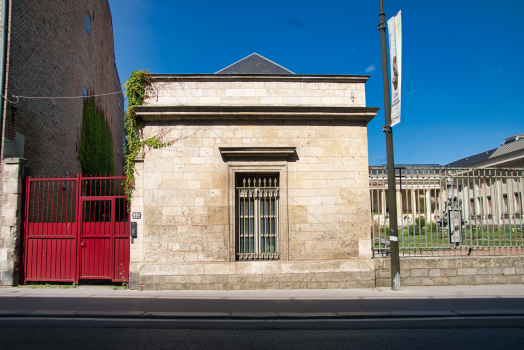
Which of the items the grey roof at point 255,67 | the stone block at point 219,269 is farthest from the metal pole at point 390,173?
the stone block at point 219,269

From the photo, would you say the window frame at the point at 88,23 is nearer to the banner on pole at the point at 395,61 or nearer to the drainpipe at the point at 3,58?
the drainpipe at the point at 3,58

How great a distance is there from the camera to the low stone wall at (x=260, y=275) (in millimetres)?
7820

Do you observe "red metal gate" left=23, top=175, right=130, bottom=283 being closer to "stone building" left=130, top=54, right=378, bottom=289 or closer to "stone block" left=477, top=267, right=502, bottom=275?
"stone building" left=130, top=54, right=378, bottom=289

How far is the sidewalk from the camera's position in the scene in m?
5.99

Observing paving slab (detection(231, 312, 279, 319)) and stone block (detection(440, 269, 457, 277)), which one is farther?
stone block (detection(440, 269, 457, 277))

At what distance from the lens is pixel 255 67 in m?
10.5

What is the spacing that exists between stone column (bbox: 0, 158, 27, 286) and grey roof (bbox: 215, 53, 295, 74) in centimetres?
635

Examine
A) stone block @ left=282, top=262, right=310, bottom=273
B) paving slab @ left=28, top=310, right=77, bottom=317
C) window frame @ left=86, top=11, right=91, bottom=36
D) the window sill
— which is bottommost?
paving slab @ left=28, top=310, right=77, bottom=317

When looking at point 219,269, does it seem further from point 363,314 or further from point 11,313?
point 11,313

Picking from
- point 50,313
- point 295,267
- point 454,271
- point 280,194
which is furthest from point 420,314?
point 50,313

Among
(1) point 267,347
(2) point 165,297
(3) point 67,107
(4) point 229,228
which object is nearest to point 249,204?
(4) point 229,228

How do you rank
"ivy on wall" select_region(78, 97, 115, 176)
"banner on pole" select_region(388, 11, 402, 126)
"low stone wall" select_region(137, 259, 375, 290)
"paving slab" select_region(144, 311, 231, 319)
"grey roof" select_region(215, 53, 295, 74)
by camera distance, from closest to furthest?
"paving slab" select_region(144, 311, 231, 319), "banner on pole" select_region(388, 11, 402, 126), "low stone wall" select_region(137, 259, 375, 290), "grey roof" select_region(215, 53, 295, 74), "ivy on wall" select_region(78, 97, 115, 176)

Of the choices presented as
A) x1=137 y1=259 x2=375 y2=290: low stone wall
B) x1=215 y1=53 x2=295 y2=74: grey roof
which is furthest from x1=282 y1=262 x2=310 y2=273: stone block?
x1=215 y1=53 x2=295 y2=74: grey roof

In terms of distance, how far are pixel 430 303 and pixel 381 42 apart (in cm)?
606
